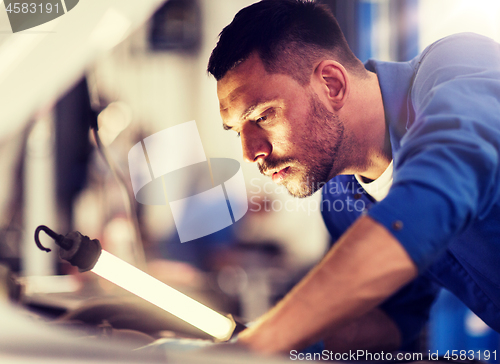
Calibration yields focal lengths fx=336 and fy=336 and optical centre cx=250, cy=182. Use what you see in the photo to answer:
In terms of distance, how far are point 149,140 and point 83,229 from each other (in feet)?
2.09

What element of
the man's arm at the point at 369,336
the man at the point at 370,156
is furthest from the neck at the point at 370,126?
the man's arm at the point at 369,336

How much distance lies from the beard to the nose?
2cm

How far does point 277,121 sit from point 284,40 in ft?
0.48

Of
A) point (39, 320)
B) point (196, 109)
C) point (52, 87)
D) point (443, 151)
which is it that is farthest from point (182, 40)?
point (443, 151)

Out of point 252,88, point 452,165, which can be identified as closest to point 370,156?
point 252,88

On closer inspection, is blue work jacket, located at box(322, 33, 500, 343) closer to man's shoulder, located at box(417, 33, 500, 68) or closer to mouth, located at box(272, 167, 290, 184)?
man's shoulder, located at box(417, 33, 500, 68)

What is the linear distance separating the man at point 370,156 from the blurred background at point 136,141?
0.50ft

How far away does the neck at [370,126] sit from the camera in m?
0.60

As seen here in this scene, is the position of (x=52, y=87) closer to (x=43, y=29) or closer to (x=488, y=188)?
(x=43, y=29)

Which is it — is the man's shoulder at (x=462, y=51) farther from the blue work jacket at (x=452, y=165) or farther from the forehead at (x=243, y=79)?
the forehead at (x=243, y=79)

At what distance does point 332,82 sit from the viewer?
578 mm

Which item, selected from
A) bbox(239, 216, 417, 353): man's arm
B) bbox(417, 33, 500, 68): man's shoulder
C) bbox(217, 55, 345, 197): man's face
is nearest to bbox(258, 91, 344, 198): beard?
bbox(217, 55, 345, 197): man's face

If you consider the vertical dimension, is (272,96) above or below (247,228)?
above

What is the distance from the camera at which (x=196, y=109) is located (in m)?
1.04
